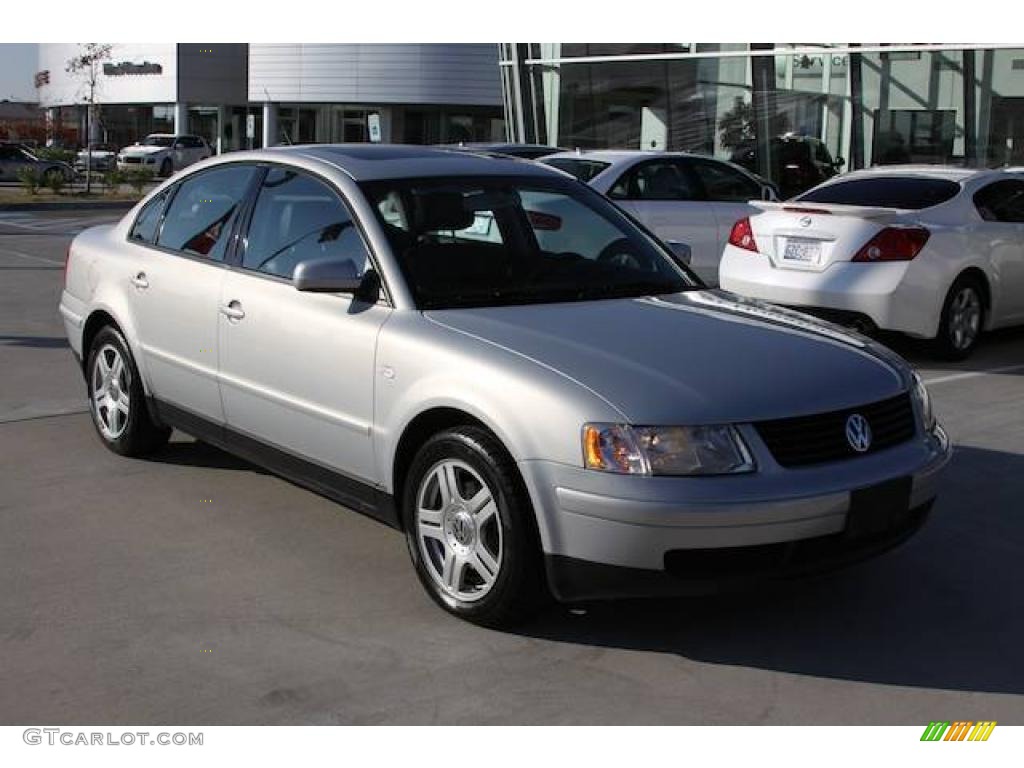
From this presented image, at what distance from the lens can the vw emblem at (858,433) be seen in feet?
14.0

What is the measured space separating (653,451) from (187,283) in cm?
276

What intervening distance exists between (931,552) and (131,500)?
351 centimetres

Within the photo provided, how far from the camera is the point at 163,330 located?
19.8 feet

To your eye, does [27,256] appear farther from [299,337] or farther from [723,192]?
[299,337]

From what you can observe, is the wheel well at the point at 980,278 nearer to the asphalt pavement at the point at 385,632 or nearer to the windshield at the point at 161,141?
the asphalt pavement at the point at 385,632

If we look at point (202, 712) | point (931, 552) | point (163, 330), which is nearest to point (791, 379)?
point (931, 552)

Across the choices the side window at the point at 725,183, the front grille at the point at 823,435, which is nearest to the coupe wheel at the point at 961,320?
the side window at the point at 725,183

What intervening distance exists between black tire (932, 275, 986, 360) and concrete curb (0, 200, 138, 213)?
22.2m

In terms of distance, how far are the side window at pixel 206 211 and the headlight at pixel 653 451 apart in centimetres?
246

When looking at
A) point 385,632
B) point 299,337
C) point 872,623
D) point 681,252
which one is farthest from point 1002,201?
point 385,632

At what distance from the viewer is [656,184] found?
40.0 ft

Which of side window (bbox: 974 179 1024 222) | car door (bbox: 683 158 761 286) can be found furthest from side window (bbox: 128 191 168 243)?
car door (bbox: 683 158 761 286)
